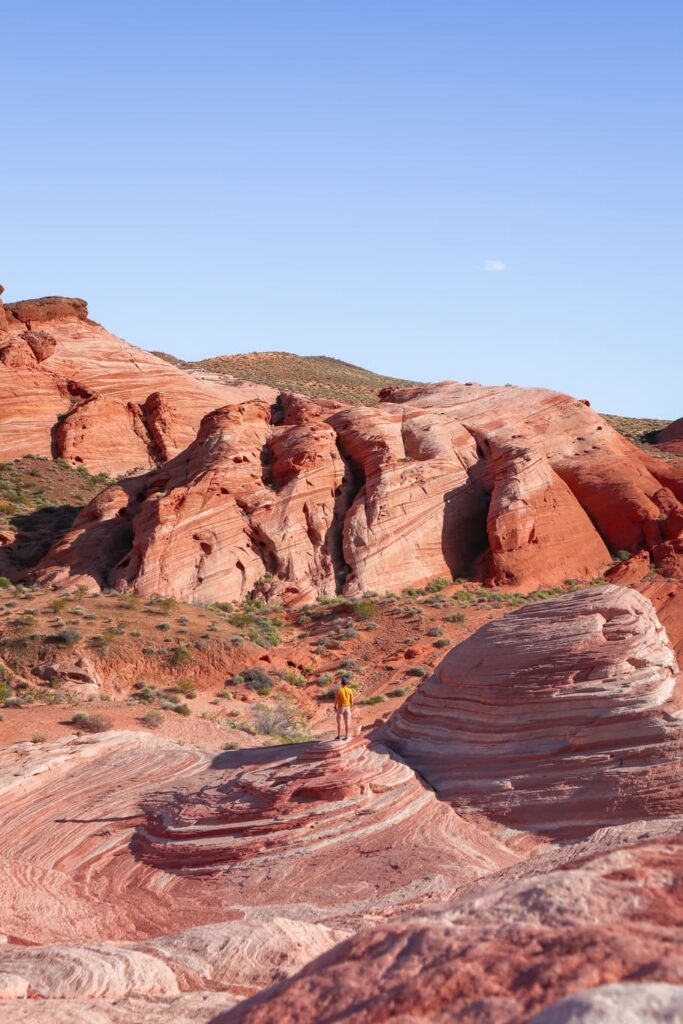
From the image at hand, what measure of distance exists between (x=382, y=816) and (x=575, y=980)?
9.91m

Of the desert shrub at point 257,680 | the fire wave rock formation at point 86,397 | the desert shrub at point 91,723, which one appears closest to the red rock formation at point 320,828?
the desert shrub at point 91,723

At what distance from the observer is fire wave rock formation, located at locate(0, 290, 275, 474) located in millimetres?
49406

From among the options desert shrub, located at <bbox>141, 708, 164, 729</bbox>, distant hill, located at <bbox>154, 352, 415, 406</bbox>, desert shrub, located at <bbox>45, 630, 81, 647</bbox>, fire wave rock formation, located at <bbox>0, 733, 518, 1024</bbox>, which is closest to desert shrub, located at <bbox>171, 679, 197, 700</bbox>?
desert shrub, located at <bbox>141, 708, 164, 729</bbox>

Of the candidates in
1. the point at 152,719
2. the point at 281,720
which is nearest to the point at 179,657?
the point at 281,720

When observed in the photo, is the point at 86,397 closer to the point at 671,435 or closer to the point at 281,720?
the point at 281,720

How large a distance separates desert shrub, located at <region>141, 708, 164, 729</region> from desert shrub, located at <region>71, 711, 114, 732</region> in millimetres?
911

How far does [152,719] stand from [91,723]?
1.54 meters

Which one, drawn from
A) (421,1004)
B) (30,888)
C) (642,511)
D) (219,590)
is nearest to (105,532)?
(219,590)

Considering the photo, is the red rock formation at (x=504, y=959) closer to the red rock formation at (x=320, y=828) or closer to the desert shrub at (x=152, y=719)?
the red rock formation at (x=320, y=828)

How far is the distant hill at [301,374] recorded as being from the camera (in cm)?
7431

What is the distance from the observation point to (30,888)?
1312 centimetres

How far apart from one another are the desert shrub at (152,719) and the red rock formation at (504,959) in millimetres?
17544

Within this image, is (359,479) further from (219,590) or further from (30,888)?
(30,888)

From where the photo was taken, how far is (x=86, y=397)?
2064 inches
